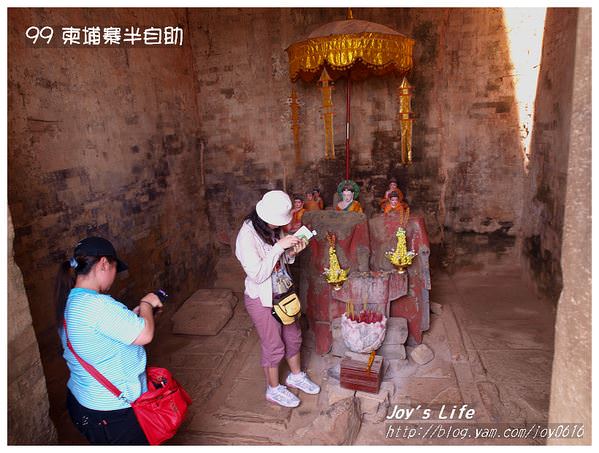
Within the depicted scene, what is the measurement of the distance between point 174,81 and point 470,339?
5.53 m

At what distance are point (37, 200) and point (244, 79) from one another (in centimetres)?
442

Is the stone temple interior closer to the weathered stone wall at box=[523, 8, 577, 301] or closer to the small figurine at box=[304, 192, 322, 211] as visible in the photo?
the weathered stone wall at box=[523, 8, 577, 301]

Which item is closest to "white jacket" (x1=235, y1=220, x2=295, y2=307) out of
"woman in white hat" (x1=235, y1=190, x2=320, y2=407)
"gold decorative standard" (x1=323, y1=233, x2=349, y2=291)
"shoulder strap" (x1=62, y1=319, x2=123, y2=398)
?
"woman in white hat" (x1=235, y1=190, x2=320, y2=407)

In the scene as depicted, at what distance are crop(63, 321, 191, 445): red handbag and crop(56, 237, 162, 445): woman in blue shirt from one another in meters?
0.03

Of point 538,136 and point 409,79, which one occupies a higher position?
point 409,79

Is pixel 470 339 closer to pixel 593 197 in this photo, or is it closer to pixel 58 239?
pixel 593 197

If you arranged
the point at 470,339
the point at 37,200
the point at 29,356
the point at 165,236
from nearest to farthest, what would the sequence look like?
the point at 29,356
the point at 37,200
the point at 470,339
the point at 165,236

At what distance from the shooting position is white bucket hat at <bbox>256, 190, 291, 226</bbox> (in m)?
3.54

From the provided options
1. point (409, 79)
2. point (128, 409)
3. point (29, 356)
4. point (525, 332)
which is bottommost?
point (525, 332)

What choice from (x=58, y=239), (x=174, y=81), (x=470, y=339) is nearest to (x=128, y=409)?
(x=58, y=239)

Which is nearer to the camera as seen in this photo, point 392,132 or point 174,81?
point 174,81

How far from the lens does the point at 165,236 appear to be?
6.38 m

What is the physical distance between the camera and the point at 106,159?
5148mm

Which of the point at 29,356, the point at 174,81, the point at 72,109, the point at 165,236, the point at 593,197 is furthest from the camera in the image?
the point at 174,81
